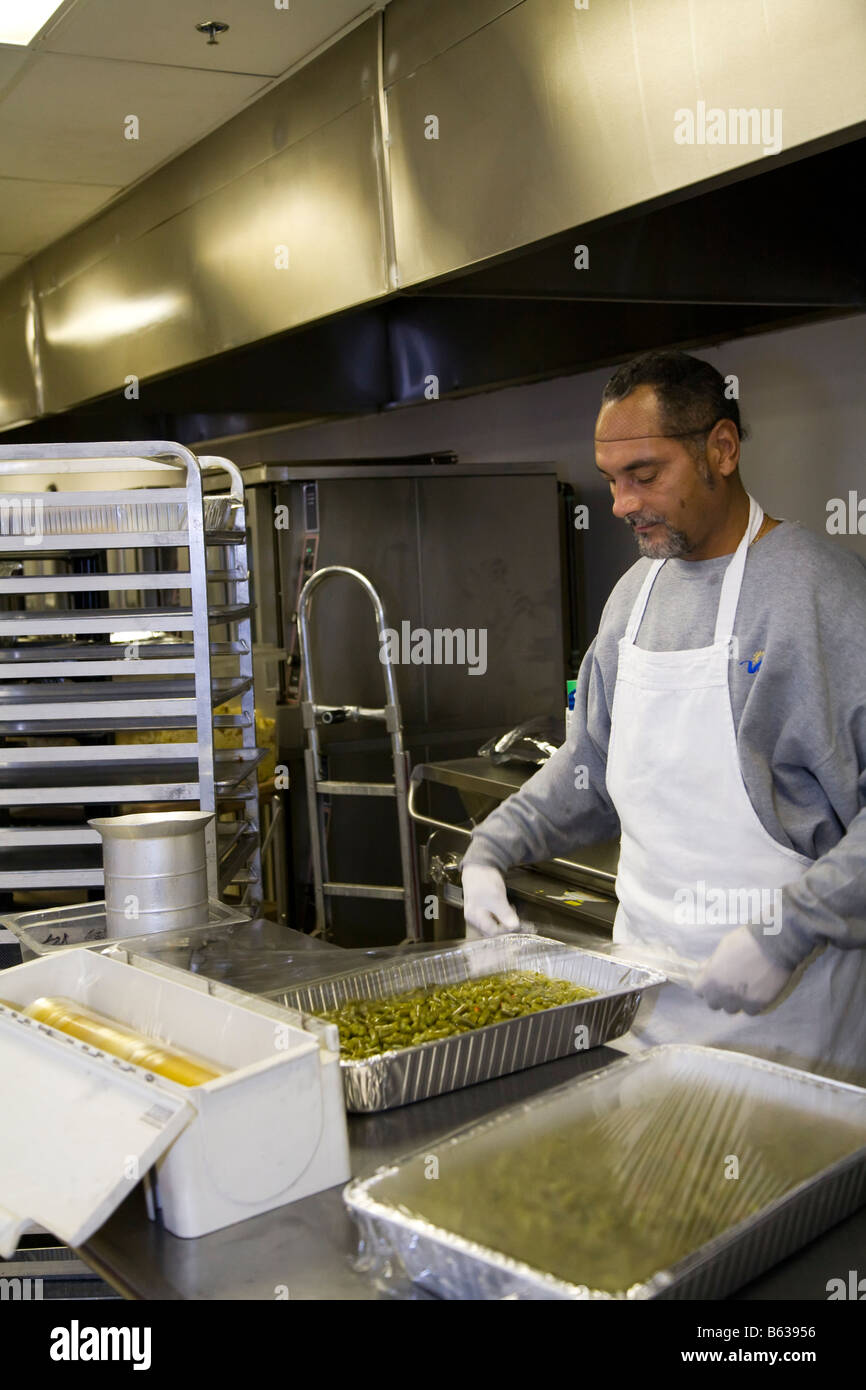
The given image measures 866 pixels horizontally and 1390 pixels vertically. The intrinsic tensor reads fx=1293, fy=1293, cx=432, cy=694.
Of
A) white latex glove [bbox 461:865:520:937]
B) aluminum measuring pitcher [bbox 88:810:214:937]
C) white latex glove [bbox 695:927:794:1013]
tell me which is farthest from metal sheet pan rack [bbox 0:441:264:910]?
white latex glove [bbox 695:927:794:1013]

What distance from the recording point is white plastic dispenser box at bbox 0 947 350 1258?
3.91 ft

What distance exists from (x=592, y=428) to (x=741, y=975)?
2982 millimetres

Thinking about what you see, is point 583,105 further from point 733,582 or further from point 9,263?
point 9,263

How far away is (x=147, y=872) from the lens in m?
2.07

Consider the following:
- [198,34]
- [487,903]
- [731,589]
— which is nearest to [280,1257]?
[487,903]

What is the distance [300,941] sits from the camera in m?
2.15

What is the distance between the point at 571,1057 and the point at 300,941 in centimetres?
66

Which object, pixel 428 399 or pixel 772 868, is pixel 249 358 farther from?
pixel 772 868

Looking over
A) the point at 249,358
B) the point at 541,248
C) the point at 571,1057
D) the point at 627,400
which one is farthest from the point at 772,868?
the point at 249,358

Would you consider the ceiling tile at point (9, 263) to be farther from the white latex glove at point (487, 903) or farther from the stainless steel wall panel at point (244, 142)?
the white latex glove at point (487, 903)

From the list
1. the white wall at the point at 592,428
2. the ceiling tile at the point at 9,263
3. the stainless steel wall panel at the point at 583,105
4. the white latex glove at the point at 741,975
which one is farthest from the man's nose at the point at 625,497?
the ceiling tile at the point at 9,263

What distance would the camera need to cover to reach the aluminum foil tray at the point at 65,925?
2.13 meters

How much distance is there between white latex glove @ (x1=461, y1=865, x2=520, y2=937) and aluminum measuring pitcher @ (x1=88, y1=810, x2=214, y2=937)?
1.51 feet
